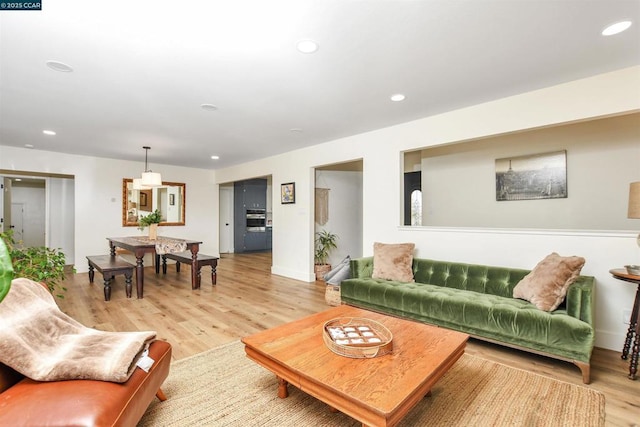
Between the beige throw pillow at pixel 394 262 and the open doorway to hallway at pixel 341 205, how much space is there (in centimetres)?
261

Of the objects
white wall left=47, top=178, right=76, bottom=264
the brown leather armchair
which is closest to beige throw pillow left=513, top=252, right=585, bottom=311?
the brown leather armchair

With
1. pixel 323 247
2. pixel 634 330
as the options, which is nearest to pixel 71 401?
pixel 634 330

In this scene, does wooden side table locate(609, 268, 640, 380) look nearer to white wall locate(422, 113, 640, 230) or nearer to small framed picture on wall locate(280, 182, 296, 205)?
white wall locate(422, 113, 640, 230)

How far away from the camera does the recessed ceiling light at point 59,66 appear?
2400 mm

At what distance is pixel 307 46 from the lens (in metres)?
2.18

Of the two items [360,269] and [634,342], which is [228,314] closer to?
[360,269]

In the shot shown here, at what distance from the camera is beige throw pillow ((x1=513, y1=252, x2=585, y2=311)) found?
7.89 ft

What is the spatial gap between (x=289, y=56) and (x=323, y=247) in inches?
164

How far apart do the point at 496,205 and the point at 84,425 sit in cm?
484

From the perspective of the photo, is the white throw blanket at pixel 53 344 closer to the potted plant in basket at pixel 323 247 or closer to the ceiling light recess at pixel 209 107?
the ceiling light recess at pixel 209 107

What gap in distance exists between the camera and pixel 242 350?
2559 millimetres

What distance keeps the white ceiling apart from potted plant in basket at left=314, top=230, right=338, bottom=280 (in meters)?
2.71

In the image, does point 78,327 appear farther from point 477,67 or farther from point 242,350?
point 477,67

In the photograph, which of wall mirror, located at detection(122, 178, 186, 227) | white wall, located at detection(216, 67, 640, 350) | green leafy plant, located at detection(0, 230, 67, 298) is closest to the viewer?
green leafy plant, located at detection(0, 230, 67, 298)
